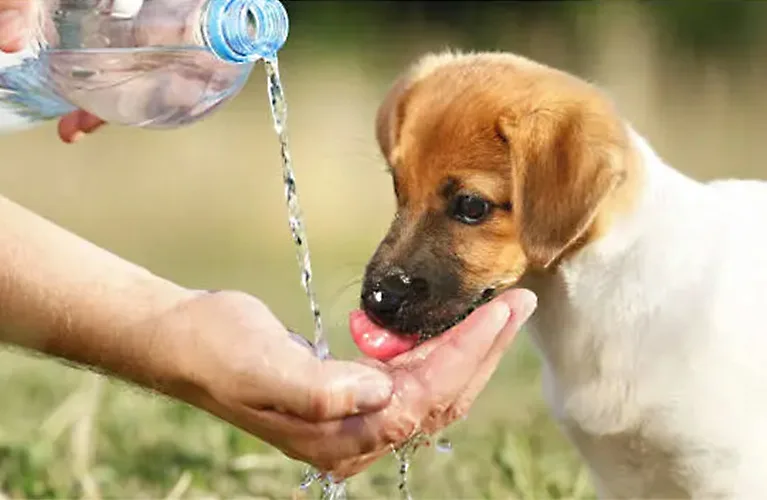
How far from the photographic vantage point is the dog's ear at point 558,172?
216 cm

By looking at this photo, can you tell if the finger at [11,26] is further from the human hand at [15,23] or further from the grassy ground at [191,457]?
the grassy ground at [191,457]

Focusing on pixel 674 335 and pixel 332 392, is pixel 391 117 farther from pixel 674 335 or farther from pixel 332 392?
pixel 332 392

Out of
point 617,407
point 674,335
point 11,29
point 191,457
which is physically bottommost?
point 191,457

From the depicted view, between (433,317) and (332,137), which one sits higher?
(433,317)

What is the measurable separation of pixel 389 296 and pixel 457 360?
0.42m

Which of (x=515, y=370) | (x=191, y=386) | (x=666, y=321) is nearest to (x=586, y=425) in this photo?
(x=666, y=321)

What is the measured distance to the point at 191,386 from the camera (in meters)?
1.82

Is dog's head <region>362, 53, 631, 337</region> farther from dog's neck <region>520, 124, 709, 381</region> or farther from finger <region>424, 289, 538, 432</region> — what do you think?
finger <region>424, 289, 538, 432</region>

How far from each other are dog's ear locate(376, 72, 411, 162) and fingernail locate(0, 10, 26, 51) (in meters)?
0.67

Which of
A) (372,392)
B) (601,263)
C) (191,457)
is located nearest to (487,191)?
(601,263)

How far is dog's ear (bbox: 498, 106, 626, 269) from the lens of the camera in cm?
216

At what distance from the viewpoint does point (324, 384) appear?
1664 mm

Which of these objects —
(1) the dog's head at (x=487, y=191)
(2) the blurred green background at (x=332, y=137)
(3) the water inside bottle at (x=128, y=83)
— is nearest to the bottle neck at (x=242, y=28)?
(3) the water inside bottle at (x=128, y=83)

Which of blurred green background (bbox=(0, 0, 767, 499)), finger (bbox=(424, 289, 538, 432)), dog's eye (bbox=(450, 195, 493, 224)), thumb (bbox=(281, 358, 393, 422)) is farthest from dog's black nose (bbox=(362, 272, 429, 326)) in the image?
blurred green background (bbox=(0, 0, 767, 499))
